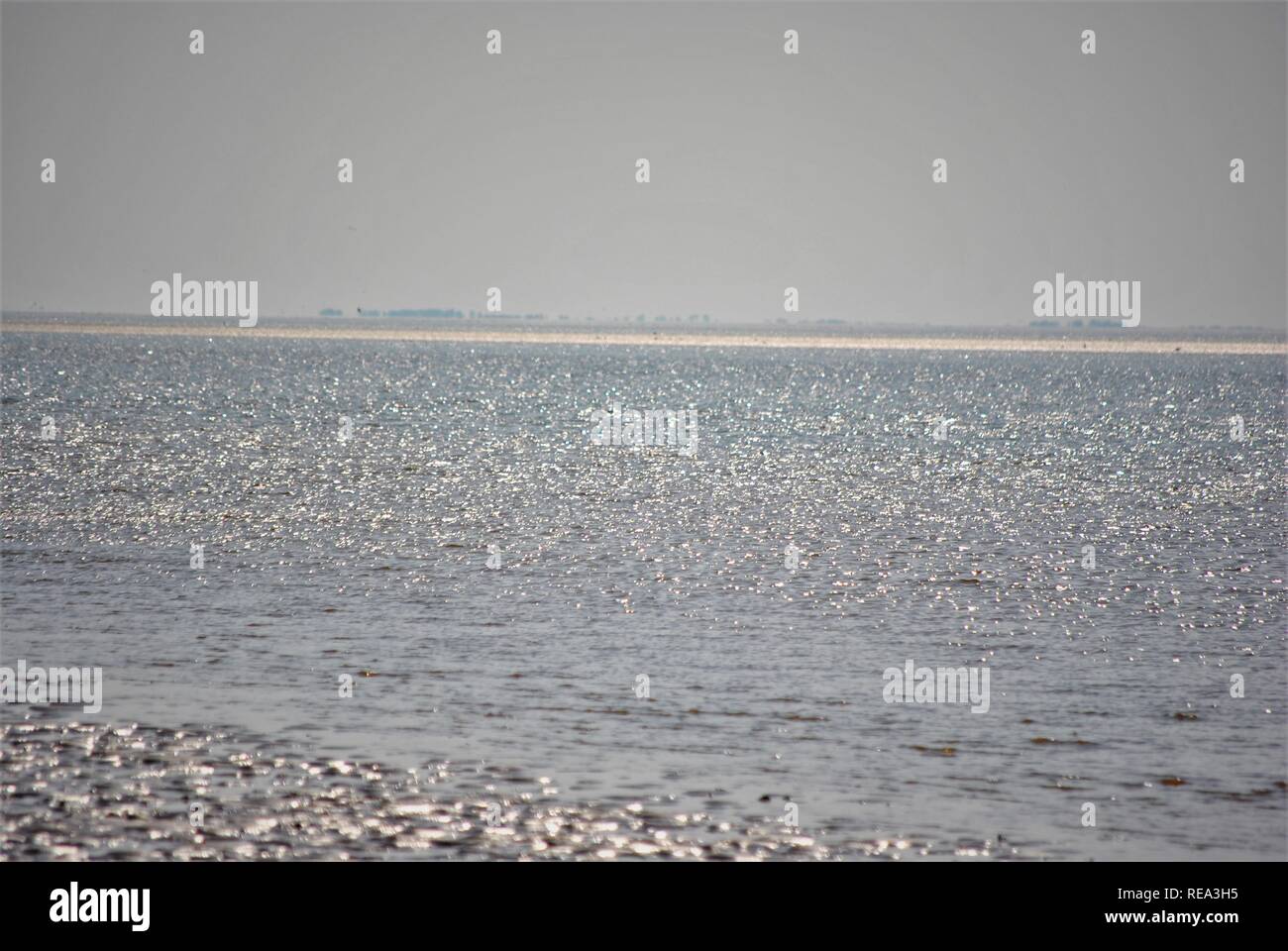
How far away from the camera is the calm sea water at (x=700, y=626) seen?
1617 centimetres

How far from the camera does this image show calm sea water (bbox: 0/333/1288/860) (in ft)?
53.1

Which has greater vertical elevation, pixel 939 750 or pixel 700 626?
pixel 700 626

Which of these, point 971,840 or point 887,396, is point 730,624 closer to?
point 971,840

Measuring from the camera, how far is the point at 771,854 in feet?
46.0

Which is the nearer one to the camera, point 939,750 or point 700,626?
point 939,750

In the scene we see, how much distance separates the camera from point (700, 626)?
992 inches

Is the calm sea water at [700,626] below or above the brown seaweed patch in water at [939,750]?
above

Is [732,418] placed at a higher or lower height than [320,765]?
higher

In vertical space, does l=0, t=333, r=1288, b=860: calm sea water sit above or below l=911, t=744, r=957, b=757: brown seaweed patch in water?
above

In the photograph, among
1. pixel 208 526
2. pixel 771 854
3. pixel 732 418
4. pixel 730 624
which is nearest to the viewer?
pixel 771 854

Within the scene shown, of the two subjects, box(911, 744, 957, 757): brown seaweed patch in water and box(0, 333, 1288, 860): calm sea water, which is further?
box(911, 744, 957, 757): brown seaweed patch in water

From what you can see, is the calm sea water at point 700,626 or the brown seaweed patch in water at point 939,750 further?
the brown seaweed patch in water at point 939,750
